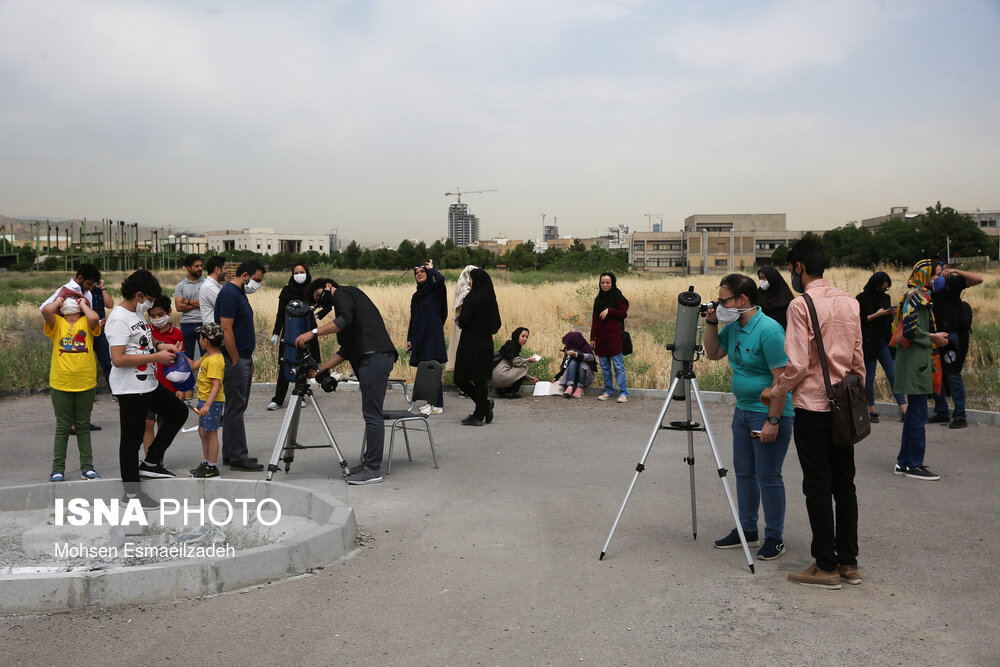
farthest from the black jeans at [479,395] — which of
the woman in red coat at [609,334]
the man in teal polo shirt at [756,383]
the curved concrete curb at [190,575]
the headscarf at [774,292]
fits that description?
the man in teal polo shirt at [756,383]

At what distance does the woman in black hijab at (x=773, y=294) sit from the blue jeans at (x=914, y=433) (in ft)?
4.66

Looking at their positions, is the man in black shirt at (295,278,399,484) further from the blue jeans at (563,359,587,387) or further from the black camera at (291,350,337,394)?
the blue jeans at (563,359,587,387)

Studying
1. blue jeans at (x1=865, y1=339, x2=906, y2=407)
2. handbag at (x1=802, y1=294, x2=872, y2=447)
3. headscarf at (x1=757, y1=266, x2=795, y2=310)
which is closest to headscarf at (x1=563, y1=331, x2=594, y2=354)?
blue jeans at (x1=865, y1=339, x2=906, y2=407)

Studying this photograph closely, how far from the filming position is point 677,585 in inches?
205

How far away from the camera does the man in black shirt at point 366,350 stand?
785 cm

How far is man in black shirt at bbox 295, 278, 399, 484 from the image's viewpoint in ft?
25.7

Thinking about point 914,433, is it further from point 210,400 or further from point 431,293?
point 210,400

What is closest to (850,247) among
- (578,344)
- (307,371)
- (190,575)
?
(578,344)

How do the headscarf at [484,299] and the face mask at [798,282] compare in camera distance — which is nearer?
the face mask at [798,282]

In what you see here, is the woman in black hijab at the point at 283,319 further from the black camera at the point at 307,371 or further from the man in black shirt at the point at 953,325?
the man in black shirt at the point at 953,325

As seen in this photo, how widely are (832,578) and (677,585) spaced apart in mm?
920

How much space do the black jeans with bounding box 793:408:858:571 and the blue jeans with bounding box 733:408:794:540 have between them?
1.19 ft

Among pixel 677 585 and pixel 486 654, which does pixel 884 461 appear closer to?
pixel 677 585

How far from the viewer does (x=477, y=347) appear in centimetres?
1109
